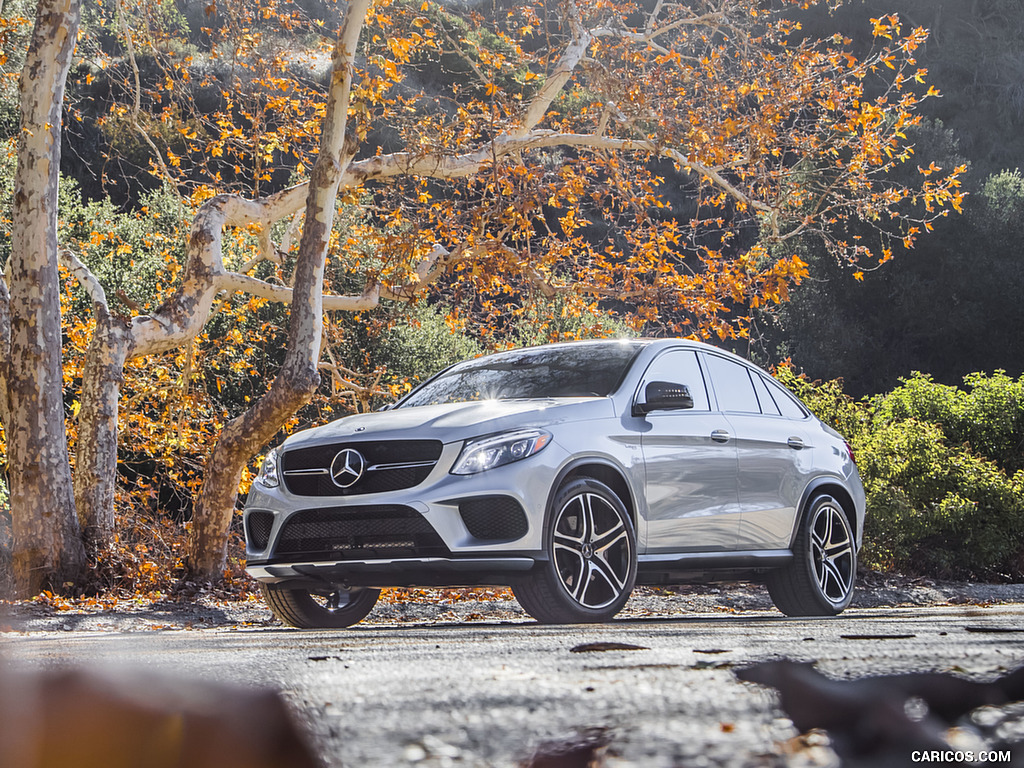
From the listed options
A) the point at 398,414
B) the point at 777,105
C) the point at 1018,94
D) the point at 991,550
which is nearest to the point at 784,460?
the point at 398,414

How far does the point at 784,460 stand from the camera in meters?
7.45

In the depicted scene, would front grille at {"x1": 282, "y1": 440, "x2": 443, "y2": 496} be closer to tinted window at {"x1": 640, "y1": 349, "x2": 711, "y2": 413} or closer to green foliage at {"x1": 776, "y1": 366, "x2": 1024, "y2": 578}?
tinted window at {"x1": 640, "y1": 349, "x2": 711, "y2": 413}

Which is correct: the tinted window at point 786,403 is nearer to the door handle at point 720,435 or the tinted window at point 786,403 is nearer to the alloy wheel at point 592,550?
the door handle at point 720,435

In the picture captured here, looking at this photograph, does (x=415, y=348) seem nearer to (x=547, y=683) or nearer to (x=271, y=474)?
(x=271, y=474)

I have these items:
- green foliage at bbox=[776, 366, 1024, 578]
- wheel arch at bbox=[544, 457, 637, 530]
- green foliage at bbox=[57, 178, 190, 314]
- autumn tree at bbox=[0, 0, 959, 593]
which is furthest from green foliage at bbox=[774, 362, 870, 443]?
green foliage at bbox=[57, 178, 190, 314]

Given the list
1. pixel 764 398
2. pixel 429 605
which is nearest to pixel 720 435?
pixel 764 398

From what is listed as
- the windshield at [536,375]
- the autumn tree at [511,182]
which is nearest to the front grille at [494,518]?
the windshield at [536,375]

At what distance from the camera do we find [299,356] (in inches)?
407

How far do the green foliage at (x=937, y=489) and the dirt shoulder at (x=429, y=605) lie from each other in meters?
0.83

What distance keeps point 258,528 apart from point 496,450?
1612mm

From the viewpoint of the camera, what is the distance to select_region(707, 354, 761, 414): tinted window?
737cm

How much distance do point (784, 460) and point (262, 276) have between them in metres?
15.6

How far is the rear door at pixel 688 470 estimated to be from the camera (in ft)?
20.9

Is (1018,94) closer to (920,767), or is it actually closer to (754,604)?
(754,604)
